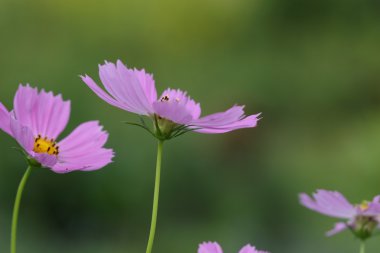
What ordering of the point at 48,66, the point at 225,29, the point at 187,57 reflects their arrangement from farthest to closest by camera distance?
the point at 225,29 → the point at 187,57 → the point at 48,66

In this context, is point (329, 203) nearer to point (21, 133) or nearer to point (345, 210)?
point (345, 210)

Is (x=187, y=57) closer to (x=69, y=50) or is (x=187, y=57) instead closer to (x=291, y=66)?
(x=291, y=66)

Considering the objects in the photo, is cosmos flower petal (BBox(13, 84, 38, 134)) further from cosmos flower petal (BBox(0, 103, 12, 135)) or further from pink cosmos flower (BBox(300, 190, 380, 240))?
pink cosmos flower (BBox(300, 190, 380, 240))

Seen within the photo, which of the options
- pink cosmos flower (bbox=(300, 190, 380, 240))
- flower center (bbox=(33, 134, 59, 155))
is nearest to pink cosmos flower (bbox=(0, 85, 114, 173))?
flower center (bbox=(33, 134, 59, 155))

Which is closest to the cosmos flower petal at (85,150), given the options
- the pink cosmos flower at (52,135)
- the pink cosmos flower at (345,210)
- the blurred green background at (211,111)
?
the pink cosmos flower at (52,135)

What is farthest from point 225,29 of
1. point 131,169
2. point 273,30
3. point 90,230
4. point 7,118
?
point 7,118

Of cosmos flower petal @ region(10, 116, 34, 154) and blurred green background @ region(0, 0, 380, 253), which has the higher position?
blurred green background @ region(0, 0, 380, 253)

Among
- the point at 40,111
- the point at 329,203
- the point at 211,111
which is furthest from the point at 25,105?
the point at 211,111
